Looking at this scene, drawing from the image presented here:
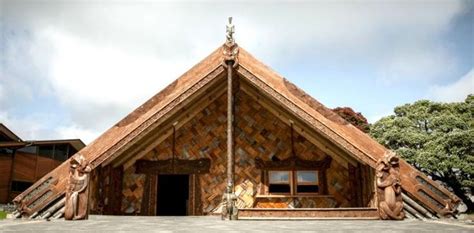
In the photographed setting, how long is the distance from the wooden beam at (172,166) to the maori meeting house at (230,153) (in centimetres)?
3

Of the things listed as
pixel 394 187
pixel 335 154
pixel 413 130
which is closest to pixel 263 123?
pixel 335 154

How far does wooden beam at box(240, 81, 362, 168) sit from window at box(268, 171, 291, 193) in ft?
3.70

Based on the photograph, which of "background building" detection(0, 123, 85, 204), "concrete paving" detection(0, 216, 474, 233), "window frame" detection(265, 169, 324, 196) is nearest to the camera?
"concrete paving" detection(0, 216, 474, 233)

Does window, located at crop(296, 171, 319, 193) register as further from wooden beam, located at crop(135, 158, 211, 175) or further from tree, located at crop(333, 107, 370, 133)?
tree, located at crop(333, 107, 370, 133)

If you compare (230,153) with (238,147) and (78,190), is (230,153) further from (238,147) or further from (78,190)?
(78,190)

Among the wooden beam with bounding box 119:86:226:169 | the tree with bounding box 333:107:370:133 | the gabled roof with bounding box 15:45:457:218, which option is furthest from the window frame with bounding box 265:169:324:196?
the tree with bounding box 333:107:370:133

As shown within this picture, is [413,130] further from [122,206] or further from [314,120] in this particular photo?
[122,206]

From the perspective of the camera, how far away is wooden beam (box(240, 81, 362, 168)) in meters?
8.56

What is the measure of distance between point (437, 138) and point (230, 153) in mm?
11063

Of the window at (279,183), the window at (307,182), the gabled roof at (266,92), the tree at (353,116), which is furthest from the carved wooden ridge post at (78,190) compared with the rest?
the tree at (353,116)

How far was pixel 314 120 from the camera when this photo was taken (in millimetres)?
7172

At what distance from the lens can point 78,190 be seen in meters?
6.55

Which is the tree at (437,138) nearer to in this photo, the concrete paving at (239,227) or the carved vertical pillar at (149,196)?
the concrete paving at (239,227)

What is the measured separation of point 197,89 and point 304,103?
223 cm
